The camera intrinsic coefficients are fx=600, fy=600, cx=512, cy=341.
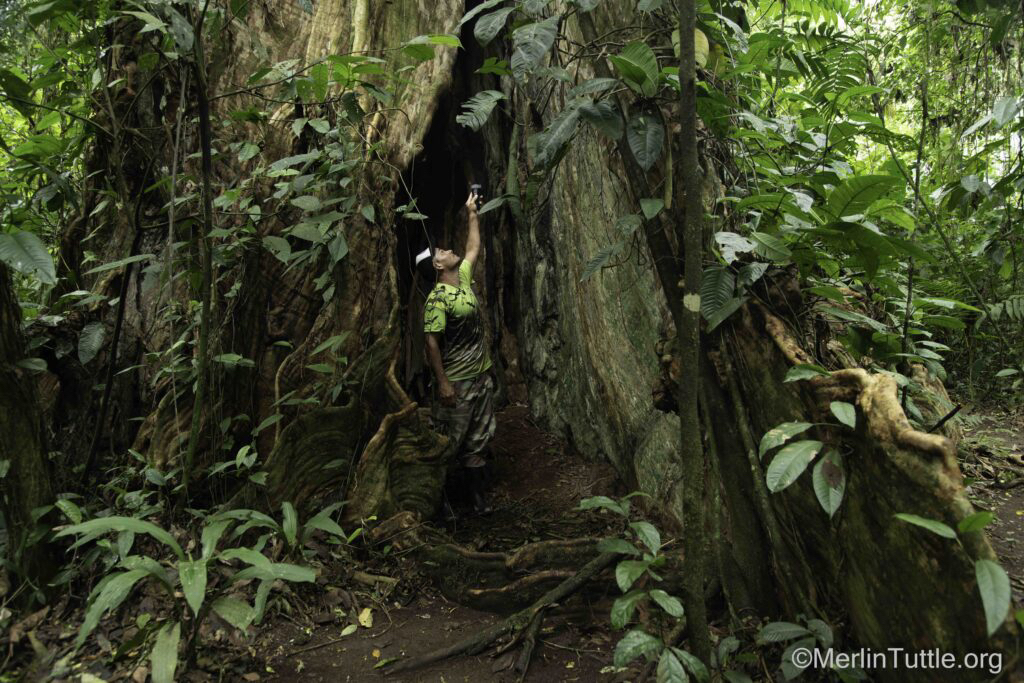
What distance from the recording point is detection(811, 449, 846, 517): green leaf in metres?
1.80

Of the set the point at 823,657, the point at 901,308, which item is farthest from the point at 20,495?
the point at 901,308

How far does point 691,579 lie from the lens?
6.11 feet

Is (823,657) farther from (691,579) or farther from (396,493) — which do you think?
(396,493)

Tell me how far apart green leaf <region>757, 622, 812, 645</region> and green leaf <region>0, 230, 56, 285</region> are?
281 cm

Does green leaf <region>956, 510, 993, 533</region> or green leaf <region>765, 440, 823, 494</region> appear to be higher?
green leaf <region>765, 440, 823, 494</region>

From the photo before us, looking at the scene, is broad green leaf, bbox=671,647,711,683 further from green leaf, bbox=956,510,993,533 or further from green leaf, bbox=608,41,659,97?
green leaf, bbox=608,41,659,97

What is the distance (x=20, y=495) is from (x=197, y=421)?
86cm

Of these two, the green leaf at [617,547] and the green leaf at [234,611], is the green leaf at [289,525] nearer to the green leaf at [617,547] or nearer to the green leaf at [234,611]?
the green leaf at [234,611]

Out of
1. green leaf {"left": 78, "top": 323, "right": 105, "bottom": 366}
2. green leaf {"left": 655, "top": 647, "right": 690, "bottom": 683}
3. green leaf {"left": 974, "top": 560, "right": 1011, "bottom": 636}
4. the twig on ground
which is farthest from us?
green leaf {"left": 78, "top": 323, "right": 105, "bottom": 366}

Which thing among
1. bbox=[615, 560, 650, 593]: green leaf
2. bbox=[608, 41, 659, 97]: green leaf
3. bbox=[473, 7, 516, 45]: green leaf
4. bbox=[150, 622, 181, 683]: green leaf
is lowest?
bbox=[150, 622, 181, 683]: green leaf

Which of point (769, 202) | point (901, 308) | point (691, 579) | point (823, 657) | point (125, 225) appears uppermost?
point (125, 225)

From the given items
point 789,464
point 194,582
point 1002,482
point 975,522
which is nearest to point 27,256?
point 194,582

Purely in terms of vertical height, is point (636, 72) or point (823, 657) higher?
point (636, 72)

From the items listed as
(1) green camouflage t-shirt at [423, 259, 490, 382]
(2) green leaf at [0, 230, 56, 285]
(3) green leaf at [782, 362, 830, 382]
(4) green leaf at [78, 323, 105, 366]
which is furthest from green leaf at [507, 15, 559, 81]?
(4) green leaf at [78, 323, 105, 366]
